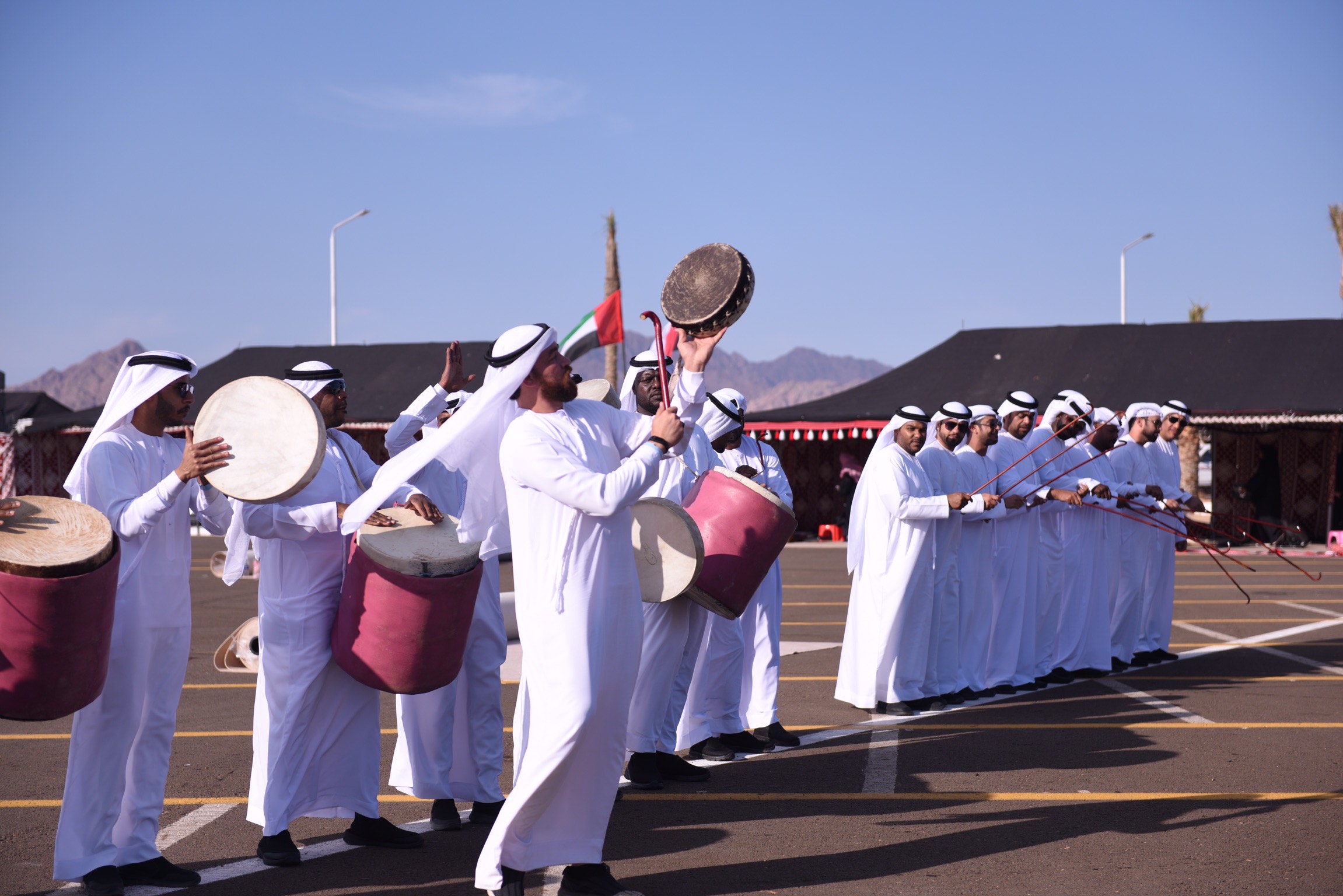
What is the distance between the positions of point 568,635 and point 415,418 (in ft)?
7.17

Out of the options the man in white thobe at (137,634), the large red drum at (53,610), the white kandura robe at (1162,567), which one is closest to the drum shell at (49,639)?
the large red drum at (53,610)

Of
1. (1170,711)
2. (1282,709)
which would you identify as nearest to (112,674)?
(1170,711)

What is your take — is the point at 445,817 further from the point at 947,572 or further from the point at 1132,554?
the point at 1132,554

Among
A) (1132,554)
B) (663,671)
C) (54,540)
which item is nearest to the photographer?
(54,540)

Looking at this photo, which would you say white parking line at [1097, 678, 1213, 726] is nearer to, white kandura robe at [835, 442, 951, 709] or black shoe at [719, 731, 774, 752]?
white kandura robe at [835, 442, 951, 709]

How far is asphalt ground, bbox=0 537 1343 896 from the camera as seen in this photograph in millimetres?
4609

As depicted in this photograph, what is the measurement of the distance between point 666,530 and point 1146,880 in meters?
2.32

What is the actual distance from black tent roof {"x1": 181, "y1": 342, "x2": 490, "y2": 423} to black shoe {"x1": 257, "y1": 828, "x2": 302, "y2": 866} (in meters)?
21.4

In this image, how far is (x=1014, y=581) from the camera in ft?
29.5

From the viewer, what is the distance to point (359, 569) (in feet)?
15.6

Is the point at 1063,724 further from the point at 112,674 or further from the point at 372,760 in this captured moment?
the point at 112,674

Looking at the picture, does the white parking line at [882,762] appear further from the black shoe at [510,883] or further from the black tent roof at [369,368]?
the black tent roof at [369,368]

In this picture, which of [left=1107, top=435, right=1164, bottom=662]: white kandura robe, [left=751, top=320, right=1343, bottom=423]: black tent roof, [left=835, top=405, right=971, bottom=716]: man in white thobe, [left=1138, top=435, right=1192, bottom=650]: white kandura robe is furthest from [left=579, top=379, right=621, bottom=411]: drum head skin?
[left=751, top=320, right=1343, bottom=423]: black tent roof

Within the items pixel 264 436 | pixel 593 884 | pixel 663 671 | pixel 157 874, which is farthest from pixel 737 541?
pixel 157 874
